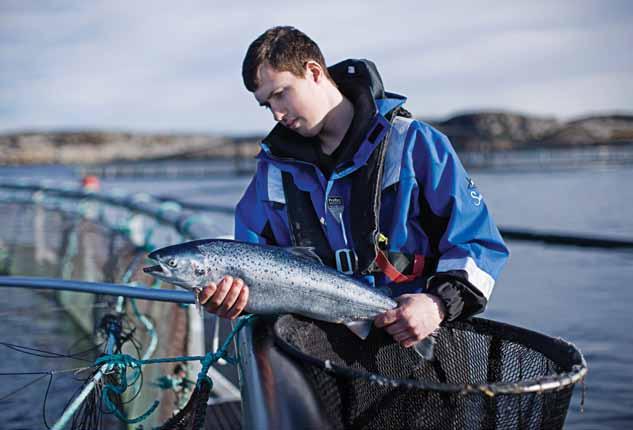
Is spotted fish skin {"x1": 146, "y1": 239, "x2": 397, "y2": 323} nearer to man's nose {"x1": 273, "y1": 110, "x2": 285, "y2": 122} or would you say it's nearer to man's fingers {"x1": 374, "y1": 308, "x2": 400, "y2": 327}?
man's fingers {"x1": 374, "y1": 308, "x2": 400, "y2": 327}

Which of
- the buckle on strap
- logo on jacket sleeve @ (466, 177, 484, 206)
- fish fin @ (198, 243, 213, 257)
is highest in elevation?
logo on jacket sleeve @ (466, 177, 484, 206)

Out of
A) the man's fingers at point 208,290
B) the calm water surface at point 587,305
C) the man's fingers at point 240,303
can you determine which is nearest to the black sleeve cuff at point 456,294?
the man's fingers at point 240,303

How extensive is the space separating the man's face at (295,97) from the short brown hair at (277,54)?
2cm

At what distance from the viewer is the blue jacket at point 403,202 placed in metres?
2.81

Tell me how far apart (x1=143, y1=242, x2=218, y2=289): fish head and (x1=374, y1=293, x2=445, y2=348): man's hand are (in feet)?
2.45

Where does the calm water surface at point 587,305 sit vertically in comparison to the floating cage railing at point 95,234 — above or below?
below

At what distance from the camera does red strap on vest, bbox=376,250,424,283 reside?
9.88 feet

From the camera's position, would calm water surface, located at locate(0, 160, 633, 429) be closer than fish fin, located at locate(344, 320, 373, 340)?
No

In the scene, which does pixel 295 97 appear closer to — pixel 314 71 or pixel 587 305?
pixel 314 71

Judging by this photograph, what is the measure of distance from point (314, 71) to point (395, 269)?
0.94 m

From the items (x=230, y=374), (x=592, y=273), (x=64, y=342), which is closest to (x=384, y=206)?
(x=230, y=374)

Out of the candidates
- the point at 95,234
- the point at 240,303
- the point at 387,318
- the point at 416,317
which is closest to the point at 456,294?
the point at 416,317

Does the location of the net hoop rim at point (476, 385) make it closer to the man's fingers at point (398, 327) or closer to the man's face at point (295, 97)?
the man's fingers at point (398, 327)

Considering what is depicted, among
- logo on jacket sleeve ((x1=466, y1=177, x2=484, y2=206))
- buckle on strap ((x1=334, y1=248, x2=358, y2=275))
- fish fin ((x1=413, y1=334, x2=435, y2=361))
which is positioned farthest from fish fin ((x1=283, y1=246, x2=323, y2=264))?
logo on jacket sleeve ((x1=466, y1=177, x2=484, y2=206))
